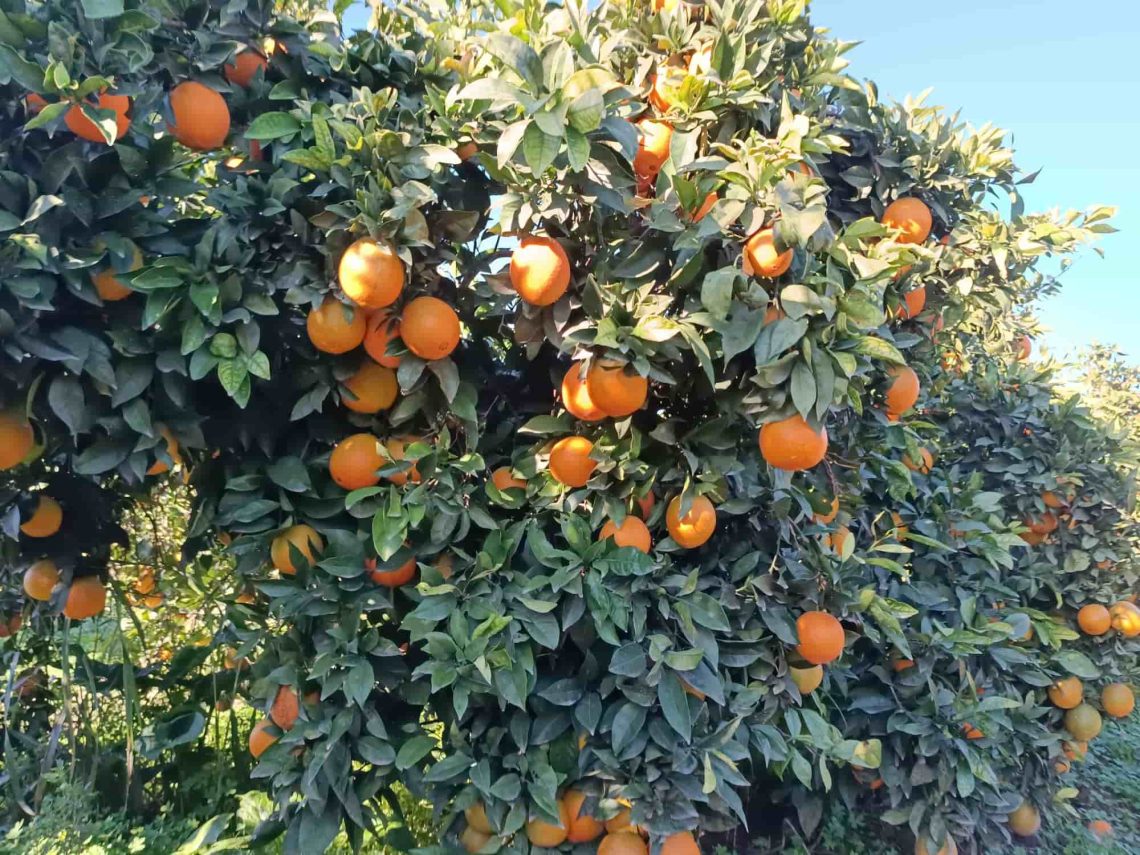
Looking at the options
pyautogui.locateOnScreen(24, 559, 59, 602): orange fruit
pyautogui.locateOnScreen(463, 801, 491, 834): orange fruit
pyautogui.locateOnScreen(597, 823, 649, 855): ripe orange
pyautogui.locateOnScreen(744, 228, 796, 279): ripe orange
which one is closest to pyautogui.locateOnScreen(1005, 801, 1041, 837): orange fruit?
pyautogui.locateOnScreen(597, 823, 649, 855): ripe orange

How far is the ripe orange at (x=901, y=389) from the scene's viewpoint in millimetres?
1897

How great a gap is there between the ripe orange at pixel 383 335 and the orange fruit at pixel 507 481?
33cm

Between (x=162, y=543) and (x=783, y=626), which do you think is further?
(x=162, y=543)

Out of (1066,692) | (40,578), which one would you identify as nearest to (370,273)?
(40,578)

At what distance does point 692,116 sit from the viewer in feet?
4.83

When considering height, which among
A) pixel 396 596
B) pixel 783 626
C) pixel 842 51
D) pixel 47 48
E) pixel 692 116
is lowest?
pixel 396 596

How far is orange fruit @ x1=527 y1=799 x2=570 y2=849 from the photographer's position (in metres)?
1.52

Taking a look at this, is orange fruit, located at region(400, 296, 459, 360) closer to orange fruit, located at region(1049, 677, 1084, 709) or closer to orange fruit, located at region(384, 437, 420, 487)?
orange fruit, located at region(384, 437, 420, 487)

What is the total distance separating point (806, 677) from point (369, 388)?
1.21 meters

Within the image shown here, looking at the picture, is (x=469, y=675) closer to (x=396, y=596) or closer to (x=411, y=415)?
(x=396, y=596)

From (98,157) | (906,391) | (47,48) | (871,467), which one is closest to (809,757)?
(871,467)

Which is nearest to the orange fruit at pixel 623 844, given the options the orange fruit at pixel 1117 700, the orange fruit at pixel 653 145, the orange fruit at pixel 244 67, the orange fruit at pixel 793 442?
the orange fruit at pixel 793 442

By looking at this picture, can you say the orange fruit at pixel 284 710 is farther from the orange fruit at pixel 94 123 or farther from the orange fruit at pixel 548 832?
the orange fruit at pixel 94 123

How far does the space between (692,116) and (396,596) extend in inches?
47.3
